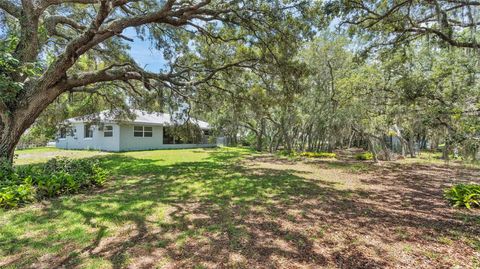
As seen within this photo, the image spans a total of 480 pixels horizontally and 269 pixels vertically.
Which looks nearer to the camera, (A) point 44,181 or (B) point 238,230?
(B) point 238,230

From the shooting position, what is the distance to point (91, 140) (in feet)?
63.0

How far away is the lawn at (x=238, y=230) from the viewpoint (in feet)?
9.98

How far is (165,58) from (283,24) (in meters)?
5.24

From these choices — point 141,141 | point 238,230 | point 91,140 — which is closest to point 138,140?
point 141,141

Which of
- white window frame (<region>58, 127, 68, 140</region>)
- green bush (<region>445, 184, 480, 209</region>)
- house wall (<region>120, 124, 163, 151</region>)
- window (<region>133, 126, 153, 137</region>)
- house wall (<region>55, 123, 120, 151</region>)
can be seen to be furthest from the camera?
window (<region>133, 126, 153, 137</region>)

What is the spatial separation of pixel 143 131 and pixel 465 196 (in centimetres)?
1976

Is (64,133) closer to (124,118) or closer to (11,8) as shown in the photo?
(124,118)

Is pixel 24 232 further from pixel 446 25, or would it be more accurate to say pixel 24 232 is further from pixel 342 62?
pixel 342 62

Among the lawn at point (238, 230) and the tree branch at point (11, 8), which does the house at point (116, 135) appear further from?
the lawn at point (238, 230)

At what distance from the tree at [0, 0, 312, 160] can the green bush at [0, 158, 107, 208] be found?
4.17 feet

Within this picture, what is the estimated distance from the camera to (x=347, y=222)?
4.39 m

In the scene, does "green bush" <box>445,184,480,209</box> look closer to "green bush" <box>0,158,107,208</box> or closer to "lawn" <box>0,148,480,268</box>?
"lawn" <box>0,148,480,268</box>

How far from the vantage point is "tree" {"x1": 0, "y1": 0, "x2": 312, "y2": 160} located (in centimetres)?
662

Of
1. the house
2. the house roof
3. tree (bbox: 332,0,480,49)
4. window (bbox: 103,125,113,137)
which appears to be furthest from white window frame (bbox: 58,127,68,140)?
tree (bbox: 332,0,480,49)
